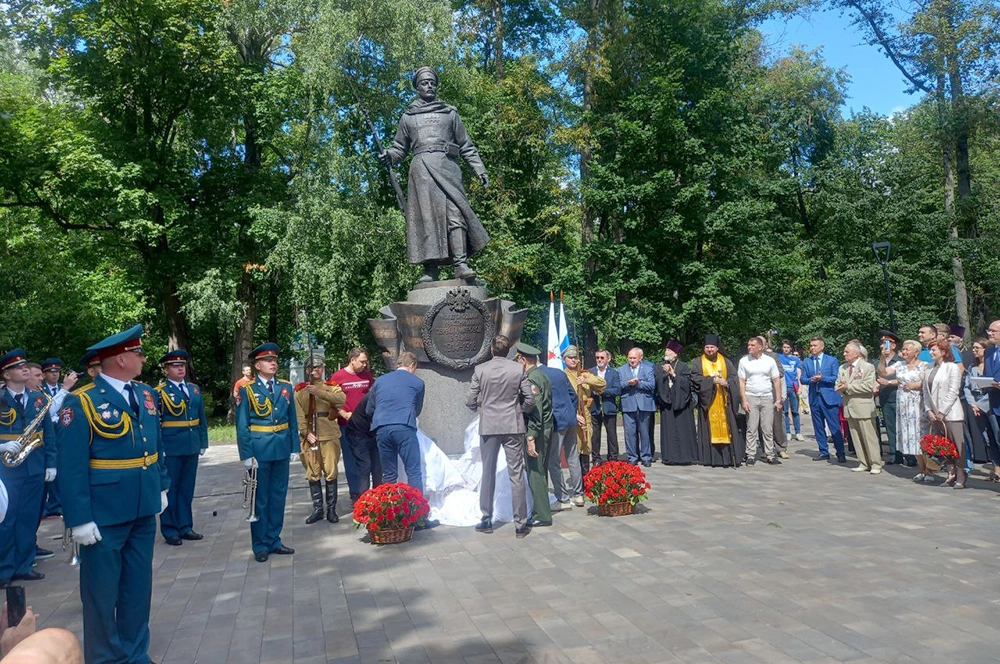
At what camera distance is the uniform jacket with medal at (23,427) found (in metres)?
6.73

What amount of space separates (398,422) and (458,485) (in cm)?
117

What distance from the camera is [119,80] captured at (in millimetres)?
22844

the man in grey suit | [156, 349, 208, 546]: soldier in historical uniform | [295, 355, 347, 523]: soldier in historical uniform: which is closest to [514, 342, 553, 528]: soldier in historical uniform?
the man in grey suit

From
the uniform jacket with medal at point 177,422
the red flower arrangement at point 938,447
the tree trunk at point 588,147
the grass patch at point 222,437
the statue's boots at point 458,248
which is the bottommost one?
the grass patch at point 222,437

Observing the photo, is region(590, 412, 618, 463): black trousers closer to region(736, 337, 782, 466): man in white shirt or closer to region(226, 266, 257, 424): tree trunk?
region(736, 337, 782, 466): man in white shirt

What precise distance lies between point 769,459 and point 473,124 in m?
16.9

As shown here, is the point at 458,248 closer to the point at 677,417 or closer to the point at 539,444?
the point at 539,444

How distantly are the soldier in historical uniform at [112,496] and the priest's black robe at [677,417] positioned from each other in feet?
29.1

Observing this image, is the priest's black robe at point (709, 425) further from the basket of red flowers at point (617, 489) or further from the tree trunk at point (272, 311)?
the tree trunk at point (272, 311)

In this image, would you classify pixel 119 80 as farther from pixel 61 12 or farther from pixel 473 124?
pixel 473 124

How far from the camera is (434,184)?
9906mm

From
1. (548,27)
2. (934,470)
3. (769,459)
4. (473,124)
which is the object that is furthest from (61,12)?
(934,470)

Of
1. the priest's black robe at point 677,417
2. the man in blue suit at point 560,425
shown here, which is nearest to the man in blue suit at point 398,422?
the man in blue suit at point 560,425

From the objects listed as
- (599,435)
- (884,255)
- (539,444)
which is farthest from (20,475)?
(884,255)
